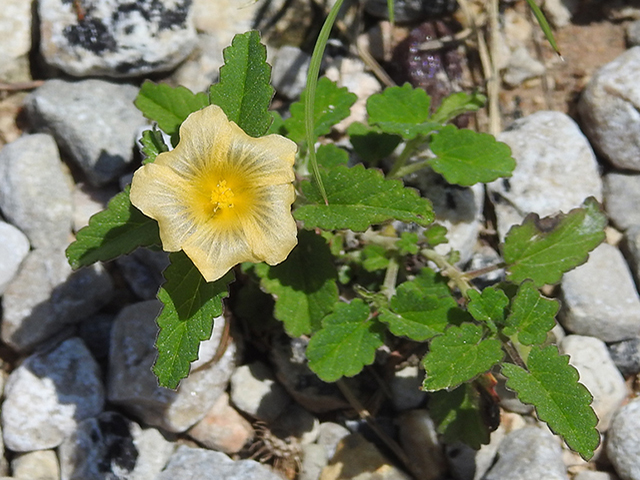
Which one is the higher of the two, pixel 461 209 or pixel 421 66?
pixel 421 66

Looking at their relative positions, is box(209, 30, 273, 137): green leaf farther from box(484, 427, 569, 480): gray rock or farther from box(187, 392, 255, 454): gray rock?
box(484, 427, 569, 480): gray rock

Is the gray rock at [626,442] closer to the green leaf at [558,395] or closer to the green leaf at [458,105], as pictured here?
the green leaf at [558,395]

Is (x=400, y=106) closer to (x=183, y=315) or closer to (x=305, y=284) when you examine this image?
(x=305, y=284)

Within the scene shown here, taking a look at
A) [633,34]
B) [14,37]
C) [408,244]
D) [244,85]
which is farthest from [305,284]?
[633,34]

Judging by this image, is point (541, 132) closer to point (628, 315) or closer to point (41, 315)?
point (628, 315)

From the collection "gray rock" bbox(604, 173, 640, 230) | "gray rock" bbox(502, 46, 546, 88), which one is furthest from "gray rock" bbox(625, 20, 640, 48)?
"gray rock" bbox(604, 173, 640, 230)

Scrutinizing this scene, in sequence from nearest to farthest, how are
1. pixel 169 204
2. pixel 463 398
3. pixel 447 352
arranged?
pixel 169 204 → pixel 447 352 → pixel 463 398

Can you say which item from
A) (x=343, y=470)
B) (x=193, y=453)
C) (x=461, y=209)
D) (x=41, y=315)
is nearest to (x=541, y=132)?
(x=461, y=209)

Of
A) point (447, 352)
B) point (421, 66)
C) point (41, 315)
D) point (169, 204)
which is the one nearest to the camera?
point (169, 204)
